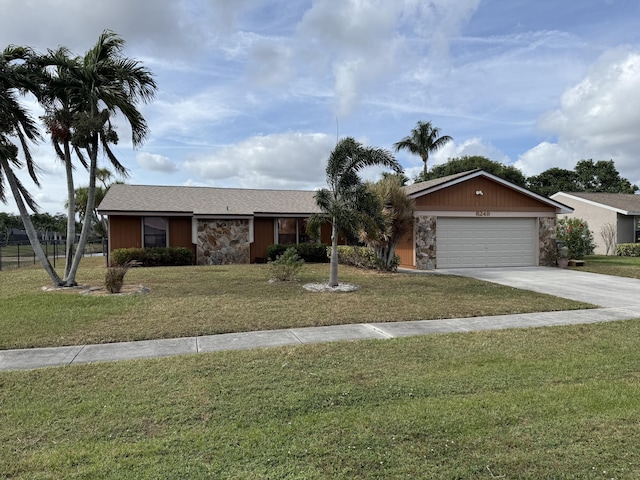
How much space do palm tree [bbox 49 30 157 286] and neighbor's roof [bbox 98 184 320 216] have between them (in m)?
7.31

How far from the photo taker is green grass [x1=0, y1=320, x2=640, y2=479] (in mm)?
2973

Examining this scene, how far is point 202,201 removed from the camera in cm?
2064

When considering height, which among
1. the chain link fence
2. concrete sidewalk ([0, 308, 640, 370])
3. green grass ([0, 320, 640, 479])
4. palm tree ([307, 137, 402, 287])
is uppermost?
palm tree ([307, 137, 402, 287])

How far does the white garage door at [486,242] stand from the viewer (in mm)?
17047

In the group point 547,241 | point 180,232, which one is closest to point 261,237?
point 180,232

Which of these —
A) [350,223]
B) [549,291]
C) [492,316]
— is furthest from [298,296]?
[549,291]

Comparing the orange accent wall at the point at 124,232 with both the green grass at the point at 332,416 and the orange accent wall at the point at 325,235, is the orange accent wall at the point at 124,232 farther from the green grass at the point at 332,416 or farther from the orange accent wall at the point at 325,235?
the green grass at the point at 332,416

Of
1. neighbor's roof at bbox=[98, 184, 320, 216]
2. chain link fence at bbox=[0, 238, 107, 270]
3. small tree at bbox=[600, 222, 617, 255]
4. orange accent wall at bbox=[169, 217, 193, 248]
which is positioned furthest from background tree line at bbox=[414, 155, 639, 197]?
chain link fence at bbox=[0, 238, 107, 270]

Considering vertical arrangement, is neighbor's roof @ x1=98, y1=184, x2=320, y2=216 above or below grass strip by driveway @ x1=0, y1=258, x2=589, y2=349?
above

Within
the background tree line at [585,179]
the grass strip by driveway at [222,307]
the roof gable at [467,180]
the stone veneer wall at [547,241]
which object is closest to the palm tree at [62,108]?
the grass strip by driveway at [222,307]

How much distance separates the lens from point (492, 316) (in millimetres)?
7926

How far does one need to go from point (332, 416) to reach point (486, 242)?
50.8 feet

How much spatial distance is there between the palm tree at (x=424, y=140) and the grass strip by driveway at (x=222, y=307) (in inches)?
973

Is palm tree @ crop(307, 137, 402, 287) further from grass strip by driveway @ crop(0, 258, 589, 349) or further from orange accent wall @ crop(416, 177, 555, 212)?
orange accent wall @ crop(416, 177, 555, 212)
